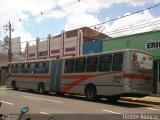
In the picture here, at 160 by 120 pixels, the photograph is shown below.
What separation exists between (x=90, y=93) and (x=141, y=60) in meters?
4.15

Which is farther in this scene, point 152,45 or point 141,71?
point 152,45

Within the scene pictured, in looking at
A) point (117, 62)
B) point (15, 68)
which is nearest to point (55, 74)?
point (117, 62)

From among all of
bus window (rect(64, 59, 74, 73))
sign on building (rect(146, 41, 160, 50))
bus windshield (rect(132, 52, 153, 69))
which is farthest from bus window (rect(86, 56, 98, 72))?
sign on building (rect(146, 41, 160, 50))

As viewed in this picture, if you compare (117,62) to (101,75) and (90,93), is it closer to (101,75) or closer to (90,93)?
(101,75)

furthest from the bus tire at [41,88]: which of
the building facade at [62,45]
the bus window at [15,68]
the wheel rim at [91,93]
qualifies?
the building facade at [62,45]

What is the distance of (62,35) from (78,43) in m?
4.36

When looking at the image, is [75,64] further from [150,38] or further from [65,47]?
[65,47]

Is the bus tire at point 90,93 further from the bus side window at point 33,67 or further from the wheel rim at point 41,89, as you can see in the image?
the bus side window at point 33,67

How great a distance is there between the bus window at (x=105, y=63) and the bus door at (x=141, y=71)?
5.62ft

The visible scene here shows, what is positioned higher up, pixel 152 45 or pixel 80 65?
pixel 152 45

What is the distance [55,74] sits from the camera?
93.7 feet

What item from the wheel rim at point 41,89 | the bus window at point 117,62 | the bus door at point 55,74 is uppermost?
the bus window at point 117,62

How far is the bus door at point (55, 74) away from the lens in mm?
28000

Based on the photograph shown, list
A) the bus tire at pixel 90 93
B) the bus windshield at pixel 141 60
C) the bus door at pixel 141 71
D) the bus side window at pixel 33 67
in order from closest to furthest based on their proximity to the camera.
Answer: the bus door at pixel 141 71
the bus windshield at pixel 141 60
the bus tire at pixel 90 93
the bus side window at pixel 33 67
